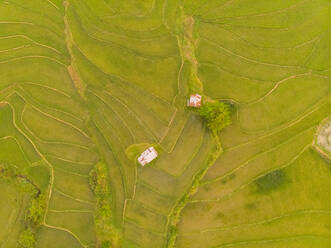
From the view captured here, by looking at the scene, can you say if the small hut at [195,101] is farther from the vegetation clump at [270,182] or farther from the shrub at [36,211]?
the shrub at [36,211]

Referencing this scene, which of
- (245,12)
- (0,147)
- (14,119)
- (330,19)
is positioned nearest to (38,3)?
(14,119)

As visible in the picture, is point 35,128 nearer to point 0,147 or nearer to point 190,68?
point 0,147

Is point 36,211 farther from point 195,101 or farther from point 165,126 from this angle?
point 195,101

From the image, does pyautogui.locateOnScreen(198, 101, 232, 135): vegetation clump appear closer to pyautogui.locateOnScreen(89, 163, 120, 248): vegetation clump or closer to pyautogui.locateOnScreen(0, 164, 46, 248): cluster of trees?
pyautogui.locateOnScreen(89, 163, 120, 248): vegetation clump

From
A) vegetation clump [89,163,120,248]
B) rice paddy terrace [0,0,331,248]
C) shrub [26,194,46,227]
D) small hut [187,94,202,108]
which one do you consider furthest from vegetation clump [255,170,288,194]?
shrub [26,194,46,227]

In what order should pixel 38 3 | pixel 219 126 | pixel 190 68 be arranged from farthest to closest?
pixel 38 3, pixel 190 68, pixel 219 126

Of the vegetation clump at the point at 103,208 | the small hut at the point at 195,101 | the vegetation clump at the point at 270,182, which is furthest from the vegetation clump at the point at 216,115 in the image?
the vegetation clump at the point at 103,208

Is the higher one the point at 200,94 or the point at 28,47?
the point at 28,47
